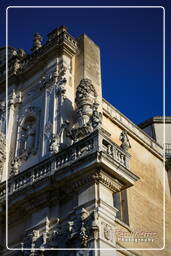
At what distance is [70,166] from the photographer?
11.9 metres

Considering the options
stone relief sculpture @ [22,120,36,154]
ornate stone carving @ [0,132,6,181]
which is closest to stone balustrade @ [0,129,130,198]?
stone relief sculpture @ [22,120,36,154]

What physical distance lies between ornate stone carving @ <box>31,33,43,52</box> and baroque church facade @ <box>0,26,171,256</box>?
0.04 m

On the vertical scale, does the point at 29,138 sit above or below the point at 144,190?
above

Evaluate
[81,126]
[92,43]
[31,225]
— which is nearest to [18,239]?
[31,225]

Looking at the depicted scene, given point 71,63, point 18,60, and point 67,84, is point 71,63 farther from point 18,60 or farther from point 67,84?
point 18,60

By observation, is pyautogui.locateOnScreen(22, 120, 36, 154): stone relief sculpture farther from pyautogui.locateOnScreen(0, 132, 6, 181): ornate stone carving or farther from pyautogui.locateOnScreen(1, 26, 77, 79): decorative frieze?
pyautogui.locateOnScreen(1, 26, 77, 79): decorative frieze

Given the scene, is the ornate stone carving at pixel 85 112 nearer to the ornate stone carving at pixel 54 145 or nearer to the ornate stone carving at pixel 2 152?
the ornate stone carving at pixel 54 145

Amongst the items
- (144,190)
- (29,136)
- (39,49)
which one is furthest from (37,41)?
(144,190)

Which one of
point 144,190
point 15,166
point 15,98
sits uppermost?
point 15,98

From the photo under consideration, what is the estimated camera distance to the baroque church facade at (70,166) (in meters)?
11.5

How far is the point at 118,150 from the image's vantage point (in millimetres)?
12375

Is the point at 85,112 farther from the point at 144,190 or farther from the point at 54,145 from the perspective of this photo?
the point at 144,190

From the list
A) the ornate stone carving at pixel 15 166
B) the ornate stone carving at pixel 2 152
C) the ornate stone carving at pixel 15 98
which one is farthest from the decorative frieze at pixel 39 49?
the ornate stone carving at pixel 15 166

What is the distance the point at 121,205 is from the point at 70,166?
3.79 meters
